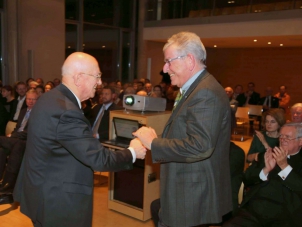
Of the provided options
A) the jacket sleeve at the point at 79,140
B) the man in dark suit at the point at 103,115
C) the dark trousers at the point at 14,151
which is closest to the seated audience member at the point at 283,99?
the man in dark suit at the point at 103,115

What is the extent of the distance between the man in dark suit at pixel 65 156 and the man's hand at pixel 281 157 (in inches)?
48.6

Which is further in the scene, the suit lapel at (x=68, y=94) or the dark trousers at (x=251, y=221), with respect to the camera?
the dark trousers at (x=251, y=221)

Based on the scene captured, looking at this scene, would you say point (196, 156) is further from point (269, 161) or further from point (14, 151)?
point (14, 151)

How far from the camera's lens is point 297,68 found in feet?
42.5

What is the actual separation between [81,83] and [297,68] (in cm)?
1304

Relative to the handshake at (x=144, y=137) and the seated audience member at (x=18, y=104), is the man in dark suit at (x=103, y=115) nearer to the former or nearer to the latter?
the seated audience member at (x=18, y=104)

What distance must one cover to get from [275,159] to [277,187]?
253mm

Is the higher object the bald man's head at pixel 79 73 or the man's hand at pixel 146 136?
the bald man's head at pixel 79 73

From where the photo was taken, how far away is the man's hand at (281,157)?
2342mm

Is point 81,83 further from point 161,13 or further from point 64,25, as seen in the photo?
point 161,13

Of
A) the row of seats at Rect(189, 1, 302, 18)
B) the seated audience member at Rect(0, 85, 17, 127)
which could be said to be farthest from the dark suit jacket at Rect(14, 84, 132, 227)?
the row of seats at Rect(189, 1, 302, 18)

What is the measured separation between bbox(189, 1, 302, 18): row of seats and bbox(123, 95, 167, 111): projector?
23.5 feet

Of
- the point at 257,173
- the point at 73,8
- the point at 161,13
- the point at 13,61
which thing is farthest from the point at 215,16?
the point at 257,173

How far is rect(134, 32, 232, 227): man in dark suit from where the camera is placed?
160 cm
